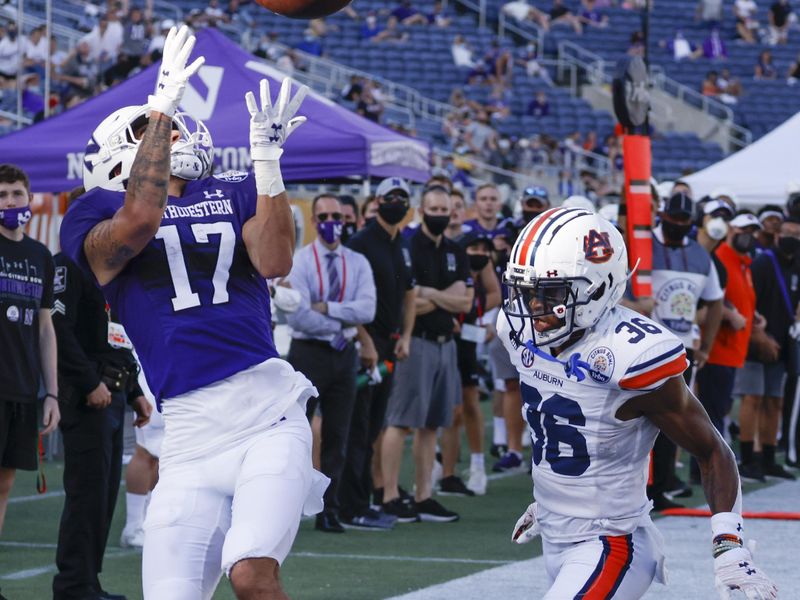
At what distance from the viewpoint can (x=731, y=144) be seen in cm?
2692

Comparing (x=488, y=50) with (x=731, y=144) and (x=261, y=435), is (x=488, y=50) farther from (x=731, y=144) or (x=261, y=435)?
(x=261, y=435)

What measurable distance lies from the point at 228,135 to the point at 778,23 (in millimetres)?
21518

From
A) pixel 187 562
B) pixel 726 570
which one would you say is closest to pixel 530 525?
pixel 726 570

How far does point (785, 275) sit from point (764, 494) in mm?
2073

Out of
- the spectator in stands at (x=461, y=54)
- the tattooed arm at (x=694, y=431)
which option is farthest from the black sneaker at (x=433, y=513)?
the spectator in stands at (x=461, y=54)

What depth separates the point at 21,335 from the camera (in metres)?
6.36

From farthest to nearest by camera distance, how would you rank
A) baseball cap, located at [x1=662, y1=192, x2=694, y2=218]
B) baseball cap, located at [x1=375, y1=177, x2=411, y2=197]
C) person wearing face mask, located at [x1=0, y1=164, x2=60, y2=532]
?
1. baseball cap, located at [x1=662, y1=192, x2=694, y2=218]
2. baseball cap, located at [x1=375, y1=177, x2=411, y2=197]
3. person wearing face mask, located at [x1=0, y1=164, x2=60, y2=532]

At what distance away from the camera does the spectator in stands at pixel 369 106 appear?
21.4m

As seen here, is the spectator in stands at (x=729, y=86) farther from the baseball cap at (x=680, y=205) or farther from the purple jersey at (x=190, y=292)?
the purple jersey at (x=190, y=292)

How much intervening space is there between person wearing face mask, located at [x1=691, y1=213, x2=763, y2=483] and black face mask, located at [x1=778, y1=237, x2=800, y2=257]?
0.59 metres

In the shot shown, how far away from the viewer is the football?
4809 mm

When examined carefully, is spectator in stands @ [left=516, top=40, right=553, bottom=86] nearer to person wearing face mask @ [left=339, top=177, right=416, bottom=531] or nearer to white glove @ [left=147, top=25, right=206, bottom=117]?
person wearing face mask @ [left=339, top=177, right=416, bottom=531]

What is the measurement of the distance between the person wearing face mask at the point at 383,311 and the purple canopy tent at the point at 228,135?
68.5 inches

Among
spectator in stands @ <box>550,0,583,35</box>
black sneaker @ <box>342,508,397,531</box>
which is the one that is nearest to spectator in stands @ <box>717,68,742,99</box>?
spectator in stands @ <box>550,0,583,35</box>
